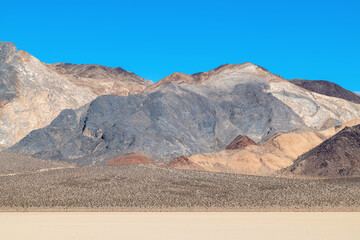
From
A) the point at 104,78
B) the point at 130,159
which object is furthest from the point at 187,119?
the point at 104,78

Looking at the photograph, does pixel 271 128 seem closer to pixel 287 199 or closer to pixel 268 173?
pixel 268 173

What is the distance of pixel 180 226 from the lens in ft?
90.0

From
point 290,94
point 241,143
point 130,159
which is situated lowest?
point 130,159

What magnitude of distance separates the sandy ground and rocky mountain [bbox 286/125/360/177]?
24819 millimetres

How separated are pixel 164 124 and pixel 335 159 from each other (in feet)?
88.3

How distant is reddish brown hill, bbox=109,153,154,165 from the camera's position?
6500 cm

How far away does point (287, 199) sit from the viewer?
1566 inches

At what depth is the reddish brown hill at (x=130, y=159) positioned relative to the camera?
65000 millimetres

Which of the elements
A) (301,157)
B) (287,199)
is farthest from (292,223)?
(301,157)

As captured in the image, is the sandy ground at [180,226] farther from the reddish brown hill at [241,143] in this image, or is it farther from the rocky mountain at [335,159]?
the reddish brown hill at [241,143]

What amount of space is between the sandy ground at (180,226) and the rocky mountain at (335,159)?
81.4ft

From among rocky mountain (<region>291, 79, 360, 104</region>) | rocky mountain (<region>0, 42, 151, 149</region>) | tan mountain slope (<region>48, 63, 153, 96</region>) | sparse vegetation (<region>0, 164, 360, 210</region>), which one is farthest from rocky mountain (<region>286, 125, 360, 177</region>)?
rocky mountain (<region>291, 79, 360, 104</region>)

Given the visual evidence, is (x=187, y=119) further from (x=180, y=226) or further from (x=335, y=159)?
(x=180, y=226)

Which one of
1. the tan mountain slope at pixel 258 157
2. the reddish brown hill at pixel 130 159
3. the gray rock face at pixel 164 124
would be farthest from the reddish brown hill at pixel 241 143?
the reddish brown hill at pixel 130 159
